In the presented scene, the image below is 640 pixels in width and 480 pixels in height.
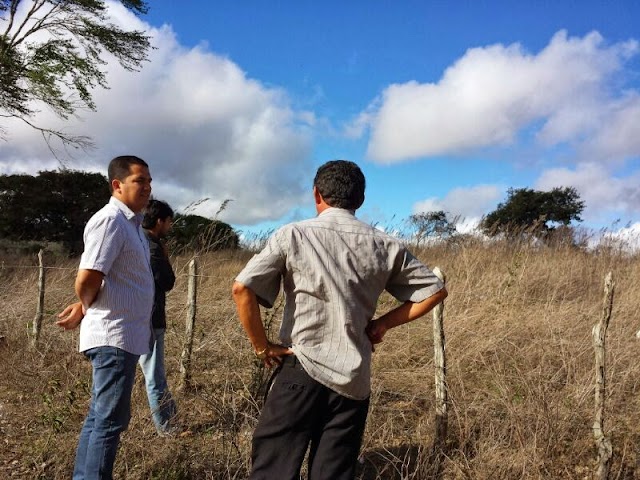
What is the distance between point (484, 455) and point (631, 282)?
17.1ft

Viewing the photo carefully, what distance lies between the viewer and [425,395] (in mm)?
4285

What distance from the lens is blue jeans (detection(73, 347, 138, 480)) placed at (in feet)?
7.96

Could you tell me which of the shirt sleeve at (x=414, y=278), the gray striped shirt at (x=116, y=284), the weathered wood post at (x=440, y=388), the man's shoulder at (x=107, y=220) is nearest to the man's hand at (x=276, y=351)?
the shirt sleeve at (x=414, y=278)

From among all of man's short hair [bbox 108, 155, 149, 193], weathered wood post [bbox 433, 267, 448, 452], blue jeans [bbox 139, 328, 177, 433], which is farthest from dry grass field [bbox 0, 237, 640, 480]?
man's short hair [bbox 108, 155, 149, 193]

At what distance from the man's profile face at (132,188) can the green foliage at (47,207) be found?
13.2 meters

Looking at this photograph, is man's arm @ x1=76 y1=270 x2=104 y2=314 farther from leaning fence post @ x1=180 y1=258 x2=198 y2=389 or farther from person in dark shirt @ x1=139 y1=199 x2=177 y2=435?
leaning fence post @ x1=180 y1=258 x2=198 y2=389

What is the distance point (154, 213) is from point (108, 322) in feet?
4.38

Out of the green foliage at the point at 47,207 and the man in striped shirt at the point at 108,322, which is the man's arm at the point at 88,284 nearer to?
the man in striped shirt at the point at 108,322

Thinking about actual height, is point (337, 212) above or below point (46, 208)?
below

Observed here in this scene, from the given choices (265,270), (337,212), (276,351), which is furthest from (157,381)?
(337,212)

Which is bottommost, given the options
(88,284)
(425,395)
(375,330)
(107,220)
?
(425,395)

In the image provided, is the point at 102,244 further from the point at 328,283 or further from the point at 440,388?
the point at 440,388

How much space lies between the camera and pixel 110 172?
262cm

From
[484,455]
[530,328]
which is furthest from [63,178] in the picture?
[484,455]
